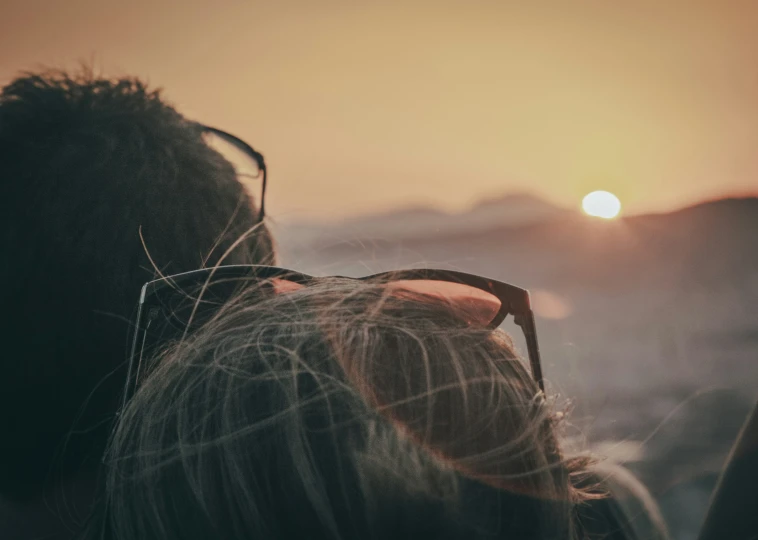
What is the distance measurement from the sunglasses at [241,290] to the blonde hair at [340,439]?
0.26 feet

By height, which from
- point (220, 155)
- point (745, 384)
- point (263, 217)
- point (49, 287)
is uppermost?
point (220, 155)

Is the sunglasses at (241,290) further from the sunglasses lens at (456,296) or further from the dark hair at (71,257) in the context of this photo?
the dark hair at (71,257)

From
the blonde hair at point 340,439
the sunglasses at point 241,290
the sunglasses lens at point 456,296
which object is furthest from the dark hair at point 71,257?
the sunglasses lens at point 456,296

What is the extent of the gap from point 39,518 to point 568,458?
874 mm

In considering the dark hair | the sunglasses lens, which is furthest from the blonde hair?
the dark hair

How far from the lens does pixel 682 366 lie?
247 cm

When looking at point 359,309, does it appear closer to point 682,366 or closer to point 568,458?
point 568,458

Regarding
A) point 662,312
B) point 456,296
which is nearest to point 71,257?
point 456,296

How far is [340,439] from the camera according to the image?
24.3 inches

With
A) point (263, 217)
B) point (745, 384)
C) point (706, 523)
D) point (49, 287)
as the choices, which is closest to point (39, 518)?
point (49, 287)

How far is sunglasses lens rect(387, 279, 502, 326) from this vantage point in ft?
2.54

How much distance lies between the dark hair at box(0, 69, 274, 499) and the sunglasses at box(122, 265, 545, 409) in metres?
0.22

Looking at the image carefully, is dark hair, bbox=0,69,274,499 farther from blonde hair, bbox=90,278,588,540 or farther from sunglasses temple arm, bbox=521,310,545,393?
sunglasses temple arm, bbox=521,310,545,393

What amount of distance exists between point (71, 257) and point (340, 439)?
2.19ft
